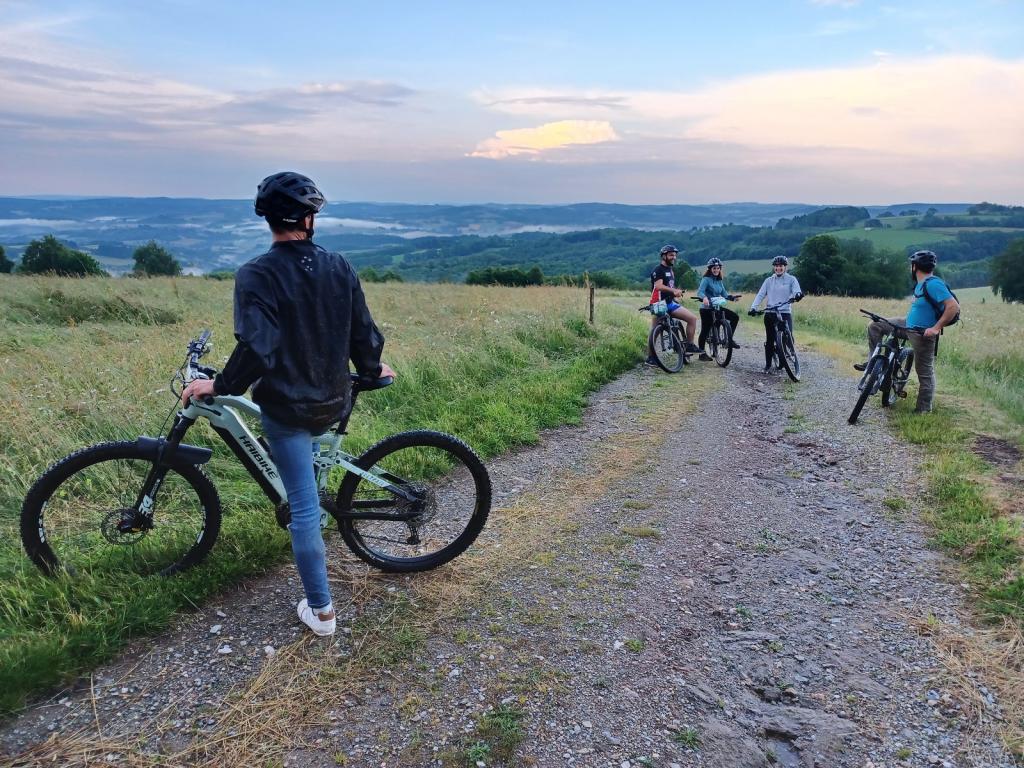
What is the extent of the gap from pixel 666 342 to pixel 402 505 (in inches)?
315

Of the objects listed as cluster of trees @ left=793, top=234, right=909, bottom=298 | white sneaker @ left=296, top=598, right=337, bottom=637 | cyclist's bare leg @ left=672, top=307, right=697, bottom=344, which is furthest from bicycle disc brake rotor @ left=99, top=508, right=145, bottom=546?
cluster of trees @ left=793, top=234, right=909, bottom=298

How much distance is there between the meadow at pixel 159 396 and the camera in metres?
3.26

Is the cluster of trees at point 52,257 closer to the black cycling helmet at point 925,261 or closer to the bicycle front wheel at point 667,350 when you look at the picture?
the bicycle front wheel at point 667,350

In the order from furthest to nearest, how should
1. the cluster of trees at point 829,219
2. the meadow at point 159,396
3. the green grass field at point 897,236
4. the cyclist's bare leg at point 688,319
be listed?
the cluster of trees at point 829,219 < the green grass field at point 897,236 < the cyclist's bare leg at point 688,319 < the meadow at point 159,396

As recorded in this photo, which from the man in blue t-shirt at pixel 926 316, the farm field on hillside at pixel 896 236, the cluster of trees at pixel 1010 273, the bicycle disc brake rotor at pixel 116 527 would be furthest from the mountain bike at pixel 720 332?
the farm field on hillside at pixel 896 236

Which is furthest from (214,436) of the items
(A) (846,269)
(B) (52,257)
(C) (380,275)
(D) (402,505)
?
(A) (846,269)

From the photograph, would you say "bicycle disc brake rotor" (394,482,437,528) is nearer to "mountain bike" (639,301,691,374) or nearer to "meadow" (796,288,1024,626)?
"meadow" (796,288,1024,626)

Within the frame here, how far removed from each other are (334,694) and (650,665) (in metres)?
1.57

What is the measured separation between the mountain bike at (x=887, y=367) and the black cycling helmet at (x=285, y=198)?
23.7ft

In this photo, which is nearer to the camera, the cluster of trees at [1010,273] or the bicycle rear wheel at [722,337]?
the bicycle rear wheel at [722,337]

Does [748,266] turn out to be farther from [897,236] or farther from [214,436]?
[214,436]

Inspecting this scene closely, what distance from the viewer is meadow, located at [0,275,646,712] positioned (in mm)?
3264

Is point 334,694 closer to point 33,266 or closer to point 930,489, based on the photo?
point 930,489

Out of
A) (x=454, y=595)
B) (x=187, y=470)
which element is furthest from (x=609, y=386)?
(x=187, y=470)
